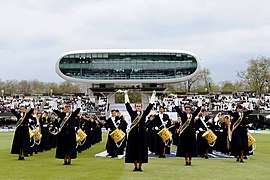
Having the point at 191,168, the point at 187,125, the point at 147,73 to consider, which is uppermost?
the point at 147,73

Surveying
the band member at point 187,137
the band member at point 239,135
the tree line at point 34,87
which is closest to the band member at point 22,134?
the band member at point 187,137

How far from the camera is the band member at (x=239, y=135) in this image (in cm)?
1577

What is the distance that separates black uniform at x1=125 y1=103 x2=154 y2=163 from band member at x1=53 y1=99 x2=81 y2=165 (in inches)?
89.6

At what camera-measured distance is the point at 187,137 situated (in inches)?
573

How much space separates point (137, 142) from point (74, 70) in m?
75.3

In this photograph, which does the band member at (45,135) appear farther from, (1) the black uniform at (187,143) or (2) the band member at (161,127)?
(1) the black uniform at (187,143)

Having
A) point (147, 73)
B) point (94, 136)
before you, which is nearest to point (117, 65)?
point (147, 73)

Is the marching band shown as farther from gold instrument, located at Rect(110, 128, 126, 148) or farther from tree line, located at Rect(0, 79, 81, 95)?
tree line, located at Rect(0, 79, 81, 95)

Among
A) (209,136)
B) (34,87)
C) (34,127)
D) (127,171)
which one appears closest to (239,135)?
(209,136)

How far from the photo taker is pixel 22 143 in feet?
51.8

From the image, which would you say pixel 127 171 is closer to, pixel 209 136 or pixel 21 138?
pixel 21 138

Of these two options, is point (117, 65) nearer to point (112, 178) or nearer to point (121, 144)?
point (121, 144)

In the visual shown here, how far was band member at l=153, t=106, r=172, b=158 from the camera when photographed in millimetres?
17281

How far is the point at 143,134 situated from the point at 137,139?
22 cm
